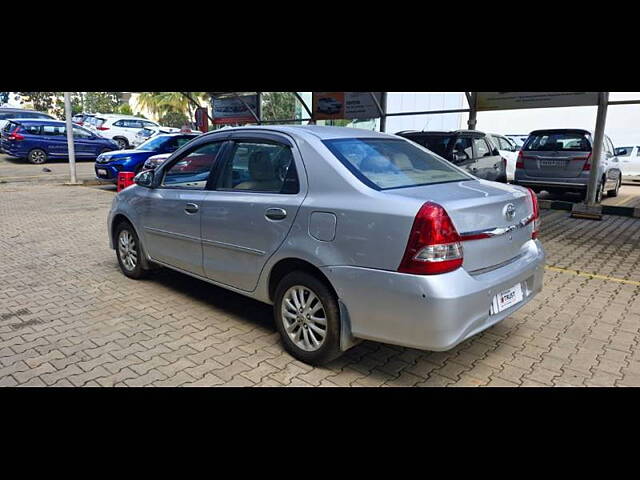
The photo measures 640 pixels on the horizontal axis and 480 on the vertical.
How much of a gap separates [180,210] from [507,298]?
2.82 meters

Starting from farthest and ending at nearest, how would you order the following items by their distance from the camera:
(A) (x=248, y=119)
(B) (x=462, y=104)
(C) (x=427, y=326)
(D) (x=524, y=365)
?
(A) (x=248, y=119) < (B) (x=462, y=104) < (D) (x=524, y=365) < (C) (x=427, y=326)

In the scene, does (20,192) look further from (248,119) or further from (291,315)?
(291,315)

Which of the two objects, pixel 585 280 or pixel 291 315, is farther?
pixel 585 280

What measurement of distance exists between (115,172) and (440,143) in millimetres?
8192

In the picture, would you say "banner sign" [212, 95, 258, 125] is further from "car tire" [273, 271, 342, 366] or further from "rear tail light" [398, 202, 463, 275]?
"rear tail light" [398, 202, 463, 275]

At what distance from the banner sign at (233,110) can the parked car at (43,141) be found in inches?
235

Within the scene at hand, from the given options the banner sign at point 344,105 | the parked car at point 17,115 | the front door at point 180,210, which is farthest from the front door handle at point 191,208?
the parked car at point 17,115

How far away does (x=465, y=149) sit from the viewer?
30.6ft

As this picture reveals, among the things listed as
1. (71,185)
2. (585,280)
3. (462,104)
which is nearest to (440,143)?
(462,104)

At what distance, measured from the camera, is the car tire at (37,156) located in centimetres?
1880

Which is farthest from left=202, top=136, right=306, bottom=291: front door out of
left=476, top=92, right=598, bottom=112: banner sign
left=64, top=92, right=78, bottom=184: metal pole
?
left=64, top=92, right=78, bottom=184: metal pole

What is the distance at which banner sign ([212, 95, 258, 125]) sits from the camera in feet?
52.3

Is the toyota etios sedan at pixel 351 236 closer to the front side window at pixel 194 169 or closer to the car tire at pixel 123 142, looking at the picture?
the front side window at pixel 194 169
